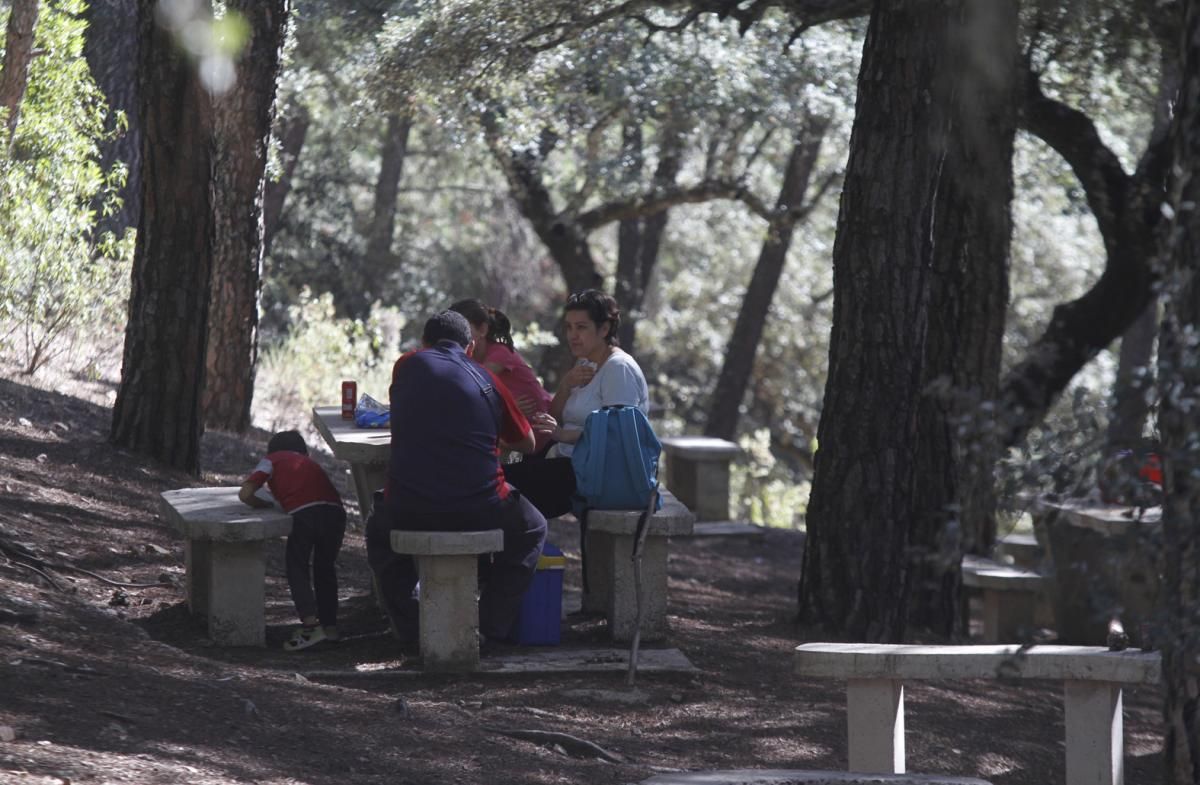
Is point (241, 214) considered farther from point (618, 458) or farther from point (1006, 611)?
point (1006, 611)

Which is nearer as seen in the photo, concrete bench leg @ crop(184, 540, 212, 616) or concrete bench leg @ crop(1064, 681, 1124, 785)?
concrete bench leg @ crop(1064, 681, 1124, 785)

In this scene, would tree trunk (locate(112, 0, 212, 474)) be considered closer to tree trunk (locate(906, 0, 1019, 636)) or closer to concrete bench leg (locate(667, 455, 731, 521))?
tree trunk (locate(906, 0, 1019, 636))

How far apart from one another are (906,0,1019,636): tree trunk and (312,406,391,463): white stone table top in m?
2.81

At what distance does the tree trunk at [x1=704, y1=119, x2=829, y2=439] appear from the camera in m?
20.9

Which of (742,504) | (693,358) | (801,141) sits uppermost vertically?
(801,141)

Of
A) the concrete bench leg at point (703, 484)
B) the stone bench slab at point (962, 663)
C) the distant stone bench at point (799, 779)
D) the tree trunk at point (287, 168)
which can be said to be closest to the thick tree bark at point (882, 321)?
the stone bench slab at point (962, 663)

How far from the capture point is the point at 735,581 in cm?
1102

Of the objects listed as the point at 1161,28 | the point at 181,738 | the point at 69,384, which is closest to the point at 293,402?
the point at 69,384

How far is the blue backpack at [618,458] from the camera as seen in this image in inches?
275

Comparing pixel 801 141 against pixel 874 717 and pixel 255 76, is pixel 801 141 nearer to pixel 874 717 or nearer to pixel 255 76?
pixel 255 76

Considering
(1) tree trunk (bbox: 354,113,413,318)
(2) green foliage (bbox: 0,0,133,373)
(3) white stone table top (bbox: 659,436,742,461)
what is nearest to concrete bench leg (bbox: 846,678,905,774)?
(2) green foliage (bbox: 0,0,133,373)

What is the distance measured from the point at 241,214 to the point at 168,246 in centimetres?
181

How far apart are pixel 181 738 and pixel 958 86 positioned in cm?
536

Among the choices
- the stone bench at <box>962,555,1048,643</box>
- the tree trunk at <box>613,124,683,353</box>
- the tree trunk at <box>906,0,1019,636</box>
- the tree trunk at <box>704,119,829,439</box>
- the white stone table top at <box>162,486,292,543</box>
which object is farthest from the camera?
the tree trunk at <box>704,119,829,439</box>
